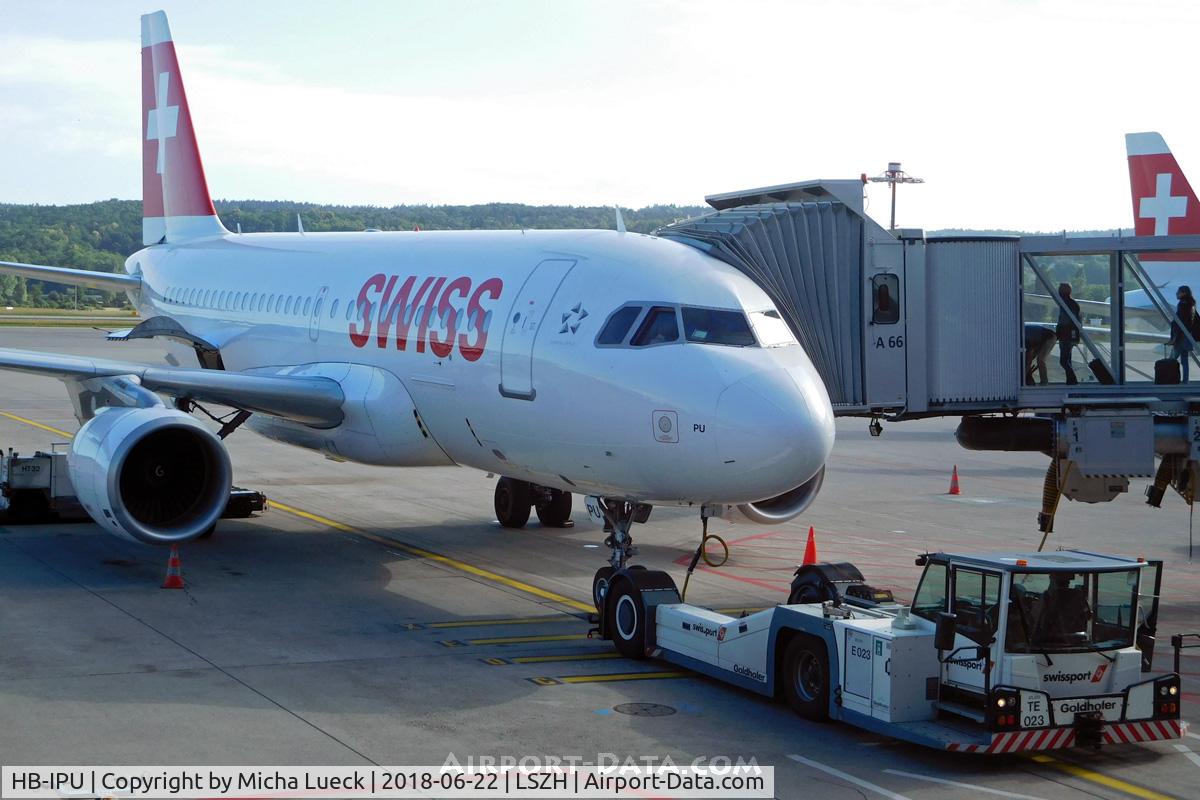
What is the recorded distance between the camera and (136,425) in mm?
18422

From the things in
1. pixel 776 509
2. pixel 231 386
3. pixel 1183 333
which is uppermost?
pixel 1183 333

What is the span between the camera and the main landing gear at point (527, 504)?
77.6ft

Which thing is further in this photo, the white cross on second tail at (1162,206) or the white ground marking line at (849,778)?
the white cross on second tail at (1162,206)

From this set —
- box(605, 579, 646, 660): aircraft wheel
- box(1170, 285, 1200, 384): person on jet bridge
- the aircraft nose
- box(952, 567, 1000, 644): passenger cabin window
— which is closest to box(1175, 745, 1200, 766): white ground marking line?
box(952, 567, 1000, 644): passenger cabin window

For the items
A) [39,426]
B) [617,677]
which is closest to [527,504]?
[617,677]

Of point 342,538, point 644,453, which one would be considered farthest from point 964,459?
point 644,453

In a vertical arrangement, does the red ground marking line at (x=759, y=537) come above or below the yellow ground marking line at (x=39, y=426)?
below

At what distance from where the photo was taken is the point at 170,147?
30.4 m

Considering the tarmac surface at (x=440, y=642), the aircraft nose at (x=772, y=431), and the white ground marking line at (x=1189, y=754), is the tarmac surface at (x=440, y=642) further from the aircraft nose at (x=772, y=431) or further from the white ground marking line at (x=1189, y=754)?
the aircraft nose at (x=772, y=431)

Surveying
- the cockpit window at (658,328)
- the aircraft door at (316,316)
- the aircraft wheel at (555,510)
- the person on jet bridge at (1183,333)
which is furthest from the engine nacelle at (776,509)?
the aircraft door at (316,316)

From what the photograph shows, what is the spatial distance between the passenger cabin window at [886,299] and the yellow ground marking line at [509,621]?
5176 mm

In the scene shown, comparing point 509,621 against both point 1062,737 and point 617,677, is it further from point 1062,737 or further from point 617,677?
point 1062,737

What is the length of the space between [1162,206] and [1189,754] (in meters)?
23.7

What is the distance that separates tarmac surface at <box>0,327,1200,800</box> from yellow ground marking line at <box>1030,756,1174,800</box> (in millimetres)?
29
